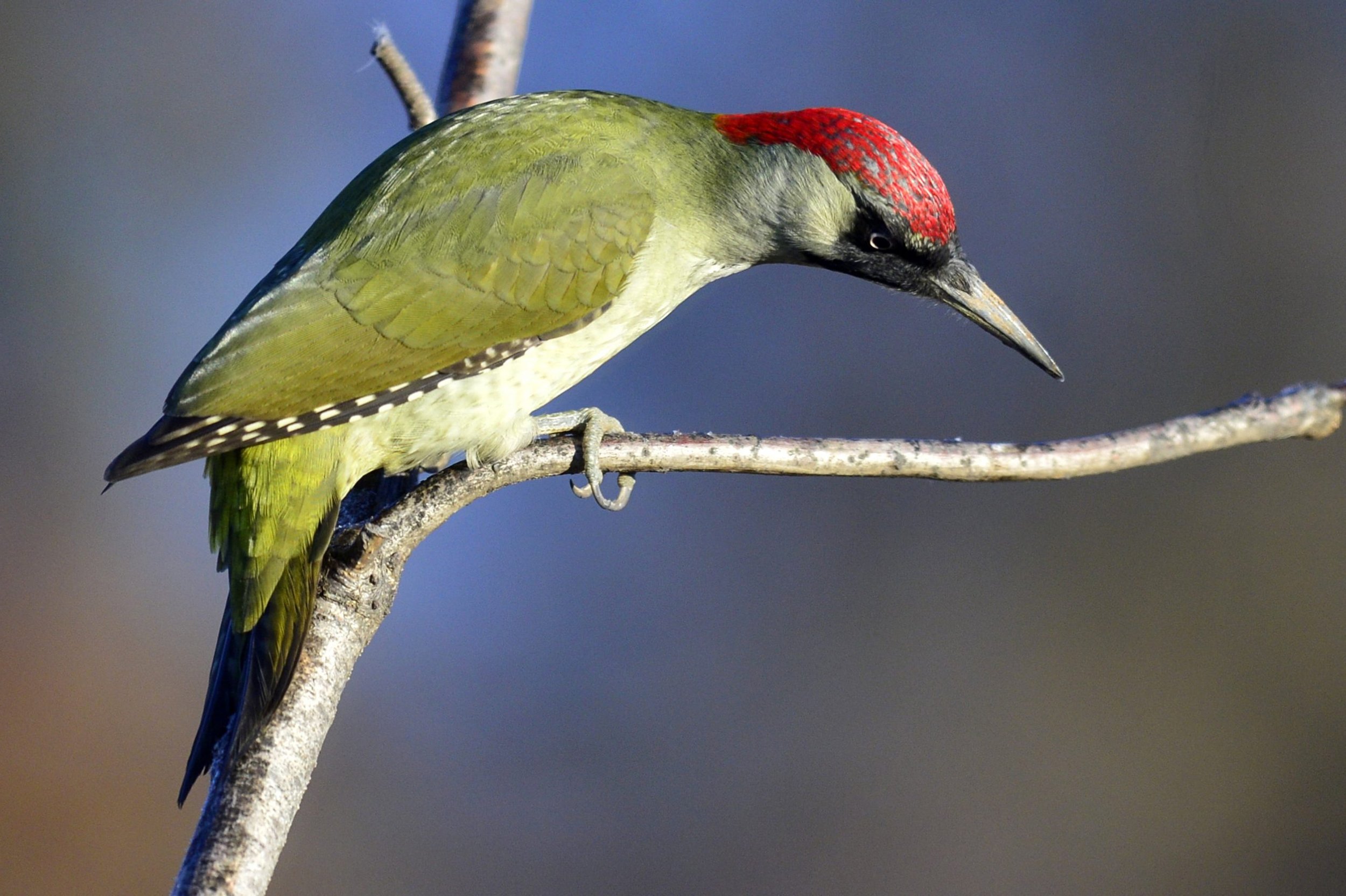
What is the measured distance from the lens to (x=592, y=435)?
2.33 meters

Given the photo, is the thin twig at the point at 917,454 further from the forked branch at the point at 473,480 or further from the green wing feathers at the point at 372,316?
the green wing feathers at the point at 372,316

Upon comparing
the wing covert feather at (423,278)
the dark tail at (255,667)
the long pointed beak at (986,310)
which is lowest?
the dark tail at (255,667)

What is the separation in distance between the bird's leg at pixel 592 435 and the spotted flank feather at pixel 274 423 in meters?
0.19

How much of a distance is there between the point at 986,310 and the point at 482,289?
1.13 metres

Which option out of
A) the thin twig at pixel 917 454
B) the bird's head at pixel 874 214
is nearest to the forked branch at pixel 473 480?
the thin twig at pixel 917 454

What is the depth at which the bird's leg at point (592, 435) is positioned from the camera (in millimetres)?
2268

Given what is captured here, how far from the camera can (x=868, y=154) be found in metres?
2.45

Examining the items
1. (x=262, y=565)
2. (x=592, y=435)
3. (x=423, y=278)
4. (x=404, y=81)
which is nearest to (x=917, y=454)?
(x=592, y=435)

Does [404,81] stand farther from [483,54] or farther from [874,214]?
[874,214]

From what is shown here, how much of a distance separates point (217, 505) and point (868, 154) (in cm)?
152

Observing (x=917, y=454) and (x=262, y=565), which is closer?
(x=917, y=454)

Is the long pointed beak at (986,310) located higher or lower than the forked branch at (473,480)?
higher

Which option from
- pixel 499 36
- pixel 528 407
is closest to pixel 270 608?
pixel 528 407

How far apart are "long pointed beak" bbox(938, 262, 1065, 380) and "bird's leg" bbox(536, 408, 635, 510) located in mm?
822
